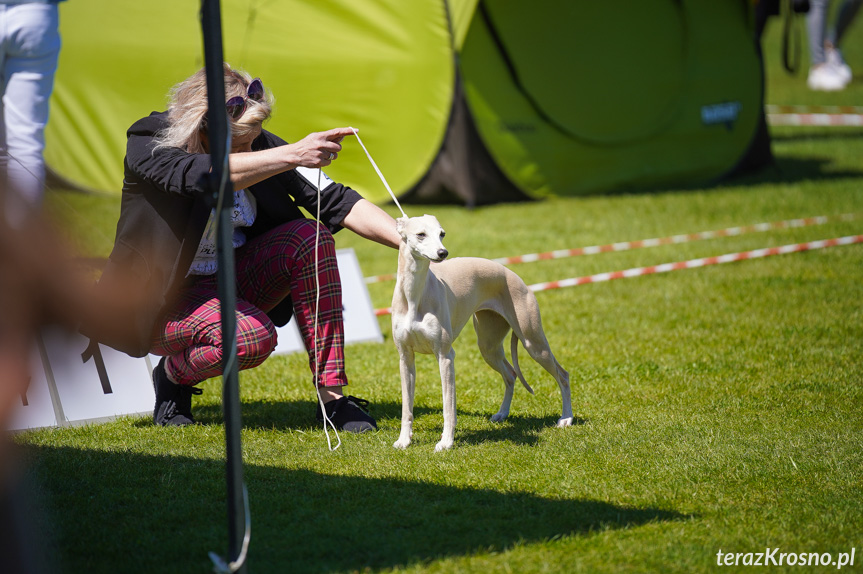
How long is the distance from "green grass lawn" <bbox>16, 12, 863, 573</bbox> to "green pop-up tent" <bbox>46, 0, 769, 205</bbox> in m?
3.42

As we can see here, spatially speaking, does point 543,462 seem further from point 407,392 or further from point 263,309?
point 263,309

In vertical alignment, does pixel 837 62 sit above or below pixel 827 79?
above

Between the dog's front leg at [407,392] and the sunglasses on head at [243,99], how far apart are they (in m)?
1.07

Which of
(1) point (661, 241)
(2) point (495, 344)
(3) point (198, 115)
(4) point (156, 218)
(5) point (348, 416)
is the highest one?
(3) point (198, 115)

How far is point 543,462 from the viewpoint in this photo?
11.0 feet

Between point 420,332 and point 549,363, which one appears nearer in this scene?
point 420,332

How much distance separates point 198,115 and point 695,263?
4.52 m

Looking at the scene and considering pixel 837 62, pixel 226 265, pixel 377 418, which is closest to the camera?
pixel 226 265

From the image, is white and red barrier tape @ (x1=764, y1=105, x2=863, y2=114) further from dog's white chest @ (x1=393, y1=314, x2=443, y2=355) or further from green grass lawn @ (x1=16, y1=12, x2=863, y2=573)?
dog's white chest @ (x1=393, y1=314, x2=443, y2=355)

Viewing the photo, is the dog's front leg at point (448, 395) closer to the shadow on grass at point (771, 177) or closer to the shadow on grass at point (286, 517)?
the shadow on grass at point (286, 517)

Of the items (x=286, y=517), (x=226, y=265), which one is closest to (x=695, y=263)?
(x=286, y=517)

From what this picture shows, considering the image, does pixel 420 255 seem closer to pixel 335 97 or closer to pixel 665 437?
pixel 665 437

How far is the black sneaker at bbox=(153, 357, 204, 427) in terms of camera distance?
386cm

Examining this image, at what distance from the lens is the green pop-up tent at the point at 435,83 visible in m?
8.84
